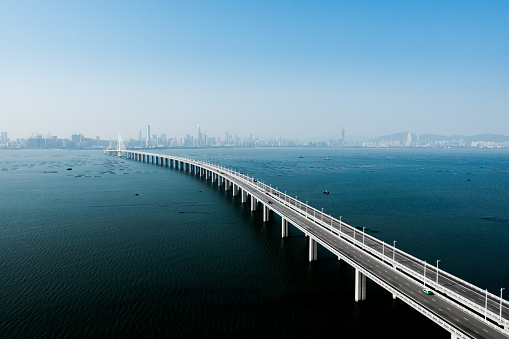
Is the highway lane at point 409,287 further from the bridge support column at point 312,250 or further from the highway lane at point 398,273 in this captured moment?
the bridge support column at point 312,250

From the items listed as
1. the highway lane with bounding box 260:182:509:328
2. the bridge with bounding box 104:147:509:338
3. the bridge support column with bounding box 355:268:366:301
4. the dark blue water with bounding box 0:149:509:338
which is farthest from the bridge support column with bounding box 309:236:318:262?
the bridge support column with bounding box 355:268:366:301

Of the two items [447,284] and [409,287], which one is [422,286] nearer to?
[409,287]

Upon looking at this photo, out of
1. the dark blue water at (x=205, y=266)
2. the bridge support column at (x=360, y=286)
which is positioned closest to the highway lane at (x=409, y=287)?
the bridge support column at (x=360, y=286)

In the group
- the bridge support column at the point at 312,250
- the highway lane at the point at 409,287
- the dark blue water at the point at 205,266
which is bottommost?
the dark blue water at the point at 205,266

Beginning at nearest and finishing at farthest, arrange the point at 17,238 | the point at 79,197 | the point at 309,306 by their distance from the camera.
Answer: the point at 309,306, the point at 17,238, the point at 79,197

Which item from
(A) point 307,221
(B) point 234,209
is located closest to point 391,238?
(A) point 307,221

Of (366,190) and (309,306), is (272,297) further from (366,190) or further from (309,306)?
(366,190)

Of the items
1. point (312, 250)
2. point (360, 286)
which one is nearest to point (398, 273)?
point (360, 286)
